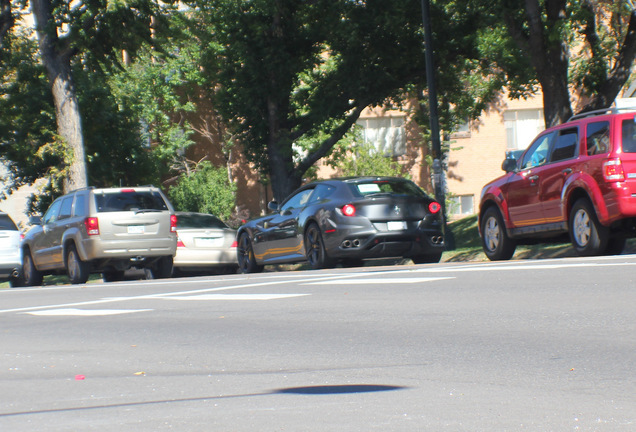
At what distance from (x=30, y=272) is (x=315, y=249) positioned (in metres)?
7.74

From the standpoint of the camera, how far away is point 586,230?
13469 millimetres

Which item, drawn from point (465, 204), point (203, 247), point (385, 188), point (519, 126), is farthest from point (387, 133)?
point (385, 188)

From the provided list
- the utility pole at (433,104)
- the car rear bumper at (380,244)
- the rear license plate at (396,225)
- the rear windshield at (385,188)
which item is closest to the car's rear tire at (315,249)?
the car rear bumper at (380,244)

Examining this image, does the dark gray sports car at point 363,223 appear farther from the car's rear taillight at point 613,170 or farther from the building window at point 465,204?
the building window at point 465,204

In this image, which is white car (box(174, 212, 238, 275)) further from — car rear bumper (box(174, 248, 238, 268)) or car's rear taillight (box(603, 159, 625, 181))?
car's rear taillight (box(603, 159, 625, 181))

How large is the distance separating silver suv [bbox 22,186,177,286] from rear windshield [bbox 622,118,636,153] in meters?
9.14

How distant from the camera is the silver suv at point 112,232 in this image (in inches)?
725

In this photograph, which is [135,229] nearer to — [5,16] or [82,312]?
[82,312]

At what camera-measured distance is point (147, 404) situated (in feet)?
18.7

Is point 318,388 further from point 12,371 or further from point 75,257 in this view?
point 75,257

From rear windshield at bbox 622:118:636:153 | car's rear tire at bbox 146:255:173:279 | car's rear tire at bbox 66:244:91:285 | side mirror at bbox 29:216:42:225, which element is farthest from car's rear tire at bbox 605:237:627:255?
side mirror at bbox 29:216:42:225

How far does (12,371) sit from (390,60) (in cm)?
1936

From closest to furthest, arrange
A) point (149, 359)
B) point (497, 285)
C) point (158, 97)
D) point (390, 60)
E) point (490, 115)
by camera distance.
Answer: point (149, 359) → point (497, 285) → point (390, 60) → point (158, 97) → point (490, 115)

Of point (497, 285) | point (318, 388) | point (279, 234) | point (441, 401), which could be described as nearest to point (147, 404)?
point (318, 388)
